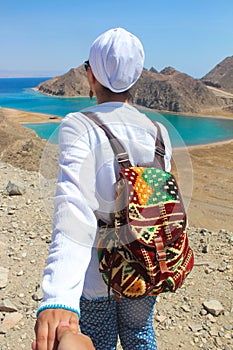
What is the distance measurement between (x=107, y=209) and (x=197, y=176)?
11.5m

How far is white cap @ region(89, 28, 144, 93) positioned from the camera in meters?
1.15

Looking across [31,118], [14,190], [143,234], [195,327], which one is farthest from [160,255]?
[31,118]

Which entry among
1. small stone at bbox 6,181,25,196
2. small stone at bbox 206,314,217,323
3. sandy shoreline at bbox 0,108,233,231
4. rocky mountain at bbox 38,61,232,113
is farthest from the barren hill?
small stone at bbox 206,314,217,323

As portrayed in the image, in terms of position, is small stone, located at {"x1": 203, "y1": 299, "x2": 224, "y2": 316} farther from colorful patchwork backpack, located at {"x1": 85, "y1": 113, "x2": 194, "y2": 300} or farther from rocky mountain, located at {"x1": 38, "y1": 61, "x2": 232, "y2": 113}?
rocky mountain, located at {"x1": 38, "y1": 61, "x2": 232, "y2": 113}

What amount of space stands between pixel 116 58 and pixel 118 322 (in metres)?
0.99

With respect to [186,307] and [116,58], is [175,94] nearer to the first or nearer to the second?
[186,307]

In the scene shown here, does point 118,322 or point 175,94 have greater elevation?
point 118,322

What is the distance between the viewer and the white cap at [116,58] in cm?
115

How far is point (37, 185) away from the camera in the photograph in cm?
516

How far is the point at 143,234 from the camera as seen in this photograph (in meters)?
1.12

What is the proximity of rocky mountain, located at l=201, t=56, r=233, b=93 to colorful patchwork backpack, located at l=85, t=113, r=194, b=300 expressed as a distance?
46.1 metres

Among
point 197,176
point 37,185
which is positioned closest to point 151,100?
point 197,176

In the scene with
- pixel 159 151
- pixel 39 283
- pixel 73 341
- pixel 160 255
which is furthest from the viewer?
pixel 39 283

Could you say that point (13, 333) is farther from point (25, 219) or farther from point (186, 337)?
point (25, 219)
